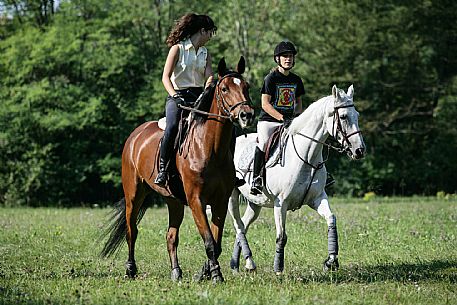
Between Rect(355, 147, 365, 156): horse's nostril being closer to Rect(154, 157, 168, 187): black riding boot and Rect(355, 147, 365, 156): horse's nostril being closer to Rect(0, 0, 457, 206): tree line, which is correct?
Rect(154, 157, 168, 187): black riding boot

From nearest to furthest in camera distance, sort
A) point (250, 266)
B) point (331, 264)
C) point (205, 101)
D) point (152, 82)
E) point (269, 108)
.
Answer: point (205, 101), point (331, 264), point (250, 266), point (269, 108), point (152, 82)

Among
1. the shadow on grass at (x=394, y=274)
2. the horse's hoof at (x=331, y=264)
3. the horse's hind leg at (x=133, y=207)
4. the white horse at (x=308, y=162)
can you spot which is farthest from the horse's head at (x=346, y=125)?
the horse's hind leg at (x=133, y=207)

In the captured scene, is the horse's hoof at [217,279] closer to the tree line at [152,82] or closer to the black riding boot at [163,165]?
the black riding boot at [163,165]

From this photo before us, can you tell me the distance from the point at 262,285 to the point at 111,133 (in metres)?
25.3

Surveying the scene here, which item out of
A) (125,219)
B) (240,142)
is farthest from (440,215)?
(125,219)

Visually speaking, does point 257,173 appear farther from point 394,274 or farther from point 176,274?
point 394,274

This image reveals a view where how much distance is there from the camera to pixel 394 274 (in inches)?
391

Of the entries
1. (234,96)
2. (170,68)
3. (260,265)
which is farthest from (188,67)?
(260,265)

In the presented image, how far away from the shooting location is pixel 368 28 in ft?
117

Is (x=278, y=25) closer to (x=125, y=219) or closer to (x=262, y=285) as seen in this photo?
(x=125, y=219)

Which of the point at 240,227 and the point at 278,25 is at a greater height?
the point at 278,25

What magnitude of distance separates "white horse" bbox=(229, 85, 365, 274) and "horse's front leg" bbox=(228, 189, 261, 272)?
0.01 meters

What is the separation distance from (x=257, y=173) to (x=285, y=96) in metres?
1.27

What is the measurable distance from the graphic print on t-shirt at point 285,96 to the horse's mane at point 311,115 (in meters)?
0.62
